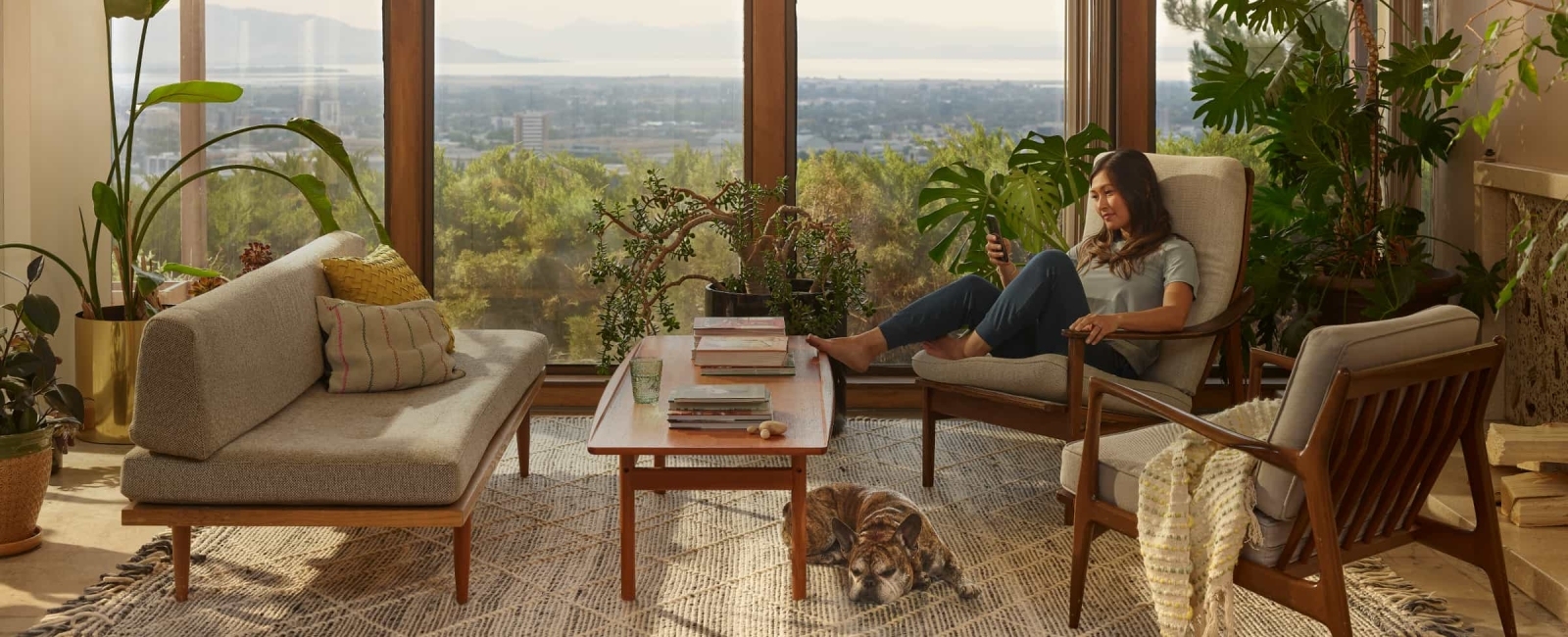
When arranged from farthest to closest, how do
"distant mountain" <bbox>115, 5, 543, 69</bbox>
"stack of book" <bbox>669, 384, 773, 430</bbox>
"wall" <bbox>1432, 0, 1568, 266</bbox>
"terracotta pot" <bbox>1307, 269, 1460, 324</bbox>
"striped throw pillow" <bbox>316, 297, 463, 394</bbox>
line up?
"distant mountain" <bbox>115, 5, 543, 69</bbox>, "terracotta pot" <bbox>1307, 269, 1460, 324</bbox>, "wall" <bbox>1432, 0, 1568, 266</bbox>, "striped throw pillow" <bbox>316, 297, 463, 394</bbox>, "stack of book" <bbox>669, 384, 773, 430</bbox>

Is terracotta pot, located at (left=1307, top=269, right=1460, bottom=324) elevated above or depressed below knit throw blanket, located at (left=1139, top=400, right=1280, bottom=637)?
above

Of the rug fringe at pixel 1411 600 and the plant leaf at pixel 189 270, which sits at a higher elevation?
the plant leaf at pixel 189 270

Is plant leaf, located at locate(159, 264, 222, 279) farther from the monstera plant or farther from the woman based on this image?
the monstera plant

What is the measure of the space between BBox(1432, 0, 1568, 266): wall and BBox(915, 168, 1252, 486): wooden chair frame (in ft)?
3.48

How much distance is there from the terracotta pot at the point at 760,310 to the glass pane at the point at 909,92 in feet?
2.11

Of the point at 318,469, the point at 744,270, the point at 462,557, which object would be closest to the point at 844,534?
the point at 462,557

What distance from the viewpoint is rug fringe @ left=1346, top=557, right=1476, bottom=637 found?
121 inches

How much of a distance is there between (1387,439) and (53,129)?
4238 millimetres

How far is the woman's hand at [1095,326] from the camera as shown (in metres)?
3.83

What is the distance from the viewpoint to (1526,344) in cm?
462

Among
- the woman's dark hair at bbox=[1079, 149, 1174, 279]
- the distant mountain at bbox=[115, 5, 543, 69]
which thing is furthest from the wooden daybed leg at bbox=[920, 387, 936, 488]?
the distant mountain at bbox=[115, 5, 543, 69]

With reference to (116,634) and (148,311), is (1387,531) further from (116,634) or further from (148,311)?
(148,311)

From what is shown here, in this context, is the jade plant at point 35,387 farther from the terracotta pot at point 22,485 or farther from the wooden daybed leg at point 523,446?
the wooden daybed leg at point 523,446

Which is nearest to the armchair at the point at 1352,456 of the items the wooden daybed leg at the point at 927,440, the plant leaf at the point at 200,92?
the wooden daybed leg at the point at 927,440
